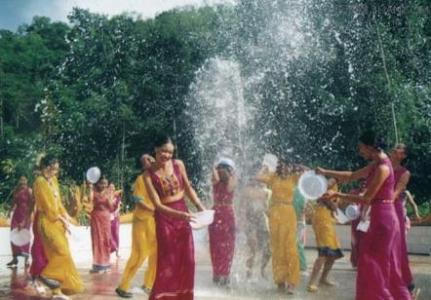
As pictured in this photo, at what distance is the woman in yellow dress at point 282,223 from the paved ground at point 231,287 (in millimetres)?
351

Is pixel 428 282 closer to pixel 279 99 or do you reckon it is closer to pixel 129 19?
pixel 279 99

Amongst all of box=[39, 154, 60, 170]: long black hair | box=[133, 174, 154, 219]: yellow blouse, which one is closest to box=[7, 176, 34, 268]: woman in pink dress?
box=[133, 174, 154, 219]: yellow blouse

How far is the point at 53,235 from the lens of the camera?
27.0 feet

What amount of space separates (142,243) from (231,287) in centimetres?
136

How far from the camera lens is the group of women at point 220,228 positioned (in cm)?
615

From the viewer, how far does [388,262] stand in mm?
6086

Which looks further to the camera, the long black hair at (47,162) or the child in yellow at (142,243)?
the child in yellow at (142,243)

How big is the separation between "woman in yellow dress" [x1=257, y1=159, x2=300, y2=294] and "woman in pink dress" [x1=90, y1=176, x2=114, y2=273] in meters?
4.20

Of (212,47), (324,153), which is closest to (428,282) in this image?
(324,153)

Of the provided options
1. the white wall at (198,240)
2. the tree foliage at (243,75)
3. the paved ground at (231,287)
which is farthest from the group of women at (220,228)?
the tree foliage at (243,75)

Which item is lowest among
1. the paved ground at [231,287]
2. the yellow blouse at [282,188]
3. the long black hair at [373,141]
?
the paved ground at [231,287]

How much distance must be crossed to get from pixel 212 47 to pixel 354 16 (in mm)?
8425

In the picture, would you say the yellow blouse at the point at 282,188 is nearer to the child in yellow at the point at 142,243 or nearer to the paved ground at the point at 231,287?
the paved ground at the point at 231,287

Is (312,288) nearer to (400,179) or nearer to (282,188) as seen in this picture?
(282,188)
